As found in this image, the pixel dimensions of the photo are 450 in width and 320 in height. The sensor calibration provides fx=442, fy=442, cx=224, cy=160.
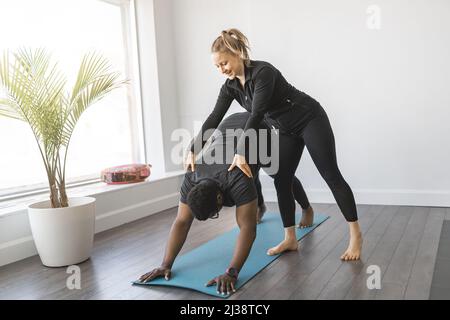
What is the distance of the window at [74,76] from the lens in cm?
338

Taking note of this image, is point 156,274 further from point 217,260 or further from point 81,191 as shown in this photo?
point 81,191

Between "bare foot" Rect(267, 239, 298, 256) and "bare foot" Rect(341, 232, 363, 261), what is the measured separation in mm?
331

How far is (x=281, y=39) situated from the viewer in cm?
434

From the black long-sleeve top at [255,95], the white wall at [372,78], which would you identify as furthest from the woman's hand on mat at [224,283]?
the white wall at [372,78]

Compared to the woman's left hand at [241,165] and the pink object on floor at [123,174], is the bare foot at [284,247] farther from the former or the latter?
the pink object on floor at [123,174]

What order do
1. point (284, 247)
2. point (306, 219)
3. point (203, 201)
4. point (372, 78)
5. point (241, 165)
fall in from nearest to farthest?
point (203, 201) < point (241, 165) < point (284, 247) < point (306, 219) < point (372, 78)

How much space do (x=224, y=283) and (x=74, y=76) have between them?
2599 mm

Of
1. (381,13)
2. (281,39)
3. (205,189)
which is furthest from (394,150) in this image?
(205,189)

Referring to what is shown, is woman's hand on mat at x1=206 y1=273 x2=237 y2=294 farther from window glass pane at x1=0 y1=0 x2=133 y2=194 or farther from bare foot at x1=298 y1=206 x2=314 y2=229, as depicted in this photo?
window glass pane at x1=0 y1=0 x2=133 y2=194

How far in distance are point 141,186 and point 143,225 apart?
→ 0.47m

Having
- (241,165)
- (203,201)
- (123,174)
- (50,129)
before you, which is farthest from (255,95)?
(123,174)

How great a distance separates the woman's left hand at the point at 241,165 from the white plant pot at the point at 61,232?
1103 mm

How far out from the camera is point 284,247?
278 cm

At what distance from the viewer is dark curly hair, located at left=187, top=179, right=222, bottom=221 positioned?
2078 millimetres
